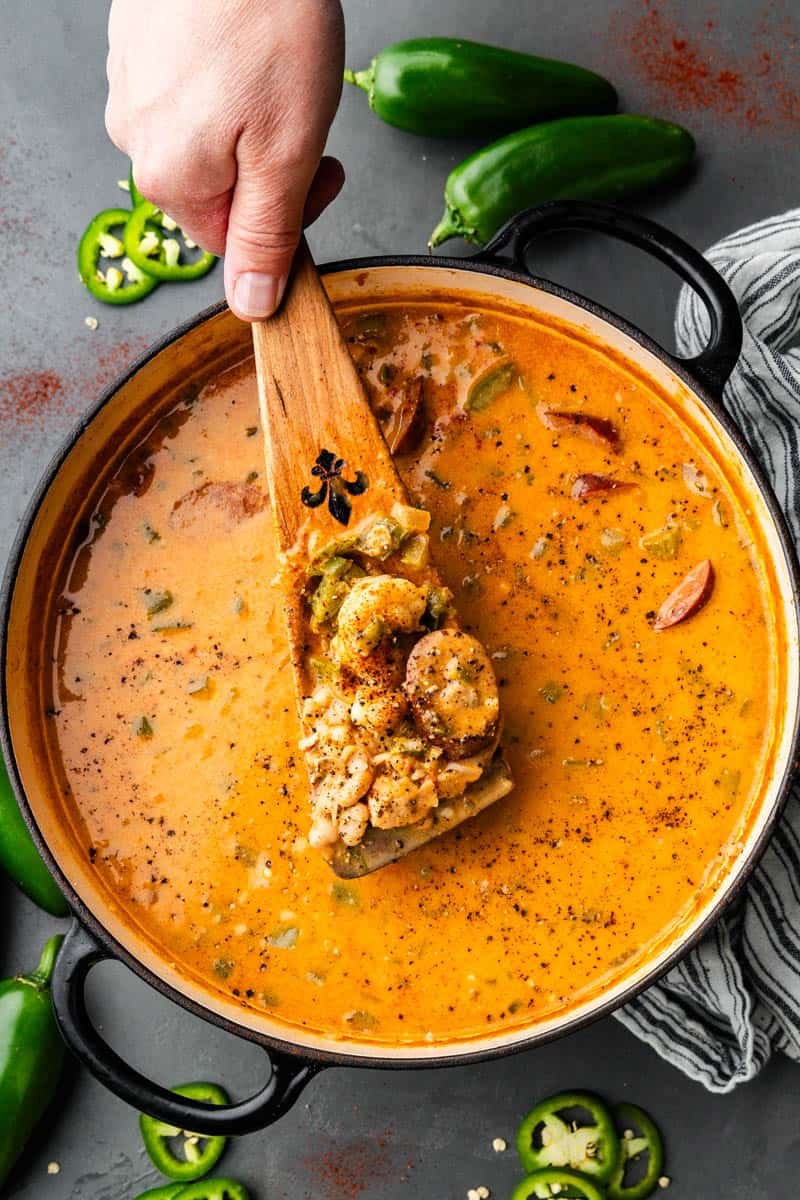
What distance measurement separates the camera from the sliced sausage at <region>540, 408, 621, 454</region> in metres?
2.46

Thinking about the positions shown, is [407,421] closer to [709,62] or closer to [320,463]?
[320,463]

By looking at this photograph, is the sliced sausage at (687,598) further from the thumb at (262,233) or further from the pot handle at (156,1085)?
the pot handle at (156,1085)

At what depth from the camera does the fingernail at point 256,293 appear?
214 centimetres

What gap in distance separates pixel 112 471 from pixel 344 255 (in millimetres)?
818

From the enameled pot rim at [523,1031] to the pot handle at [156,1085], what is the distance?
0.07m

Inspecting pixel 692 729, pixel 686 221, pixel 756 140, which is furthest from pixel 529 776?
pixel 756 140

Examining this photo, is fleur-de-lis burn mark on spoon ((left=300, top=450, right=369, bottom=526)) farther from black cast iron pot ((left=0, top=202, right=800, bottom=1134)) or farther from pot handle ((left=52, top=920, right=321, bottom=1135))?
pot handle ((left=52, top=920, right=321, bottom=1135))

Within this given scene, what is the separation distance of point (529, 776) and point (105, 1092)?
4.44 feet

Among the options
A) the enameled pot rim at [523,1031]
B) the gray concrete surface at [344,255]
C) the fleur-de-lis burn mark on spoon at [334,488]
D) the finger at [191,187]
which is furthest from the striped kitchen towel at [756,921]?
the finger at [191,187]

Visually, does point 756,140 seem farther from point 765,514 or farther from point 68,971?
point 68,971

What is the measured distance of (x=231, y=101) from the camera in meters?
1.93

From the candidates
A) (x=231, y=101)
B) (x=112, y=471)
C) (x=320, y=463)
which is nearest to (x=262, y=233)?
(x=231, y=101)

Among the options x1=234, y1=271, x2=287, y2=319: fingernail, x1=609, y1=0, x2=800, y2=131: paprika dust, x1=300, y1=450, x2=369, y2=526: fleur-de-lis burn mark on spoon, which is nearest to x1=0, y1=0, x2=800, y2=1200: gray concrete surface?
x1=609, y1=0, x2=800, y2=131: paprika dust

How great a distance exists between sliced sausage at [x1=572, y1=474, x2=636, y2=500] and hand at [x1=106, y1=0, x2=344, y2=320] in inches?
32.5
